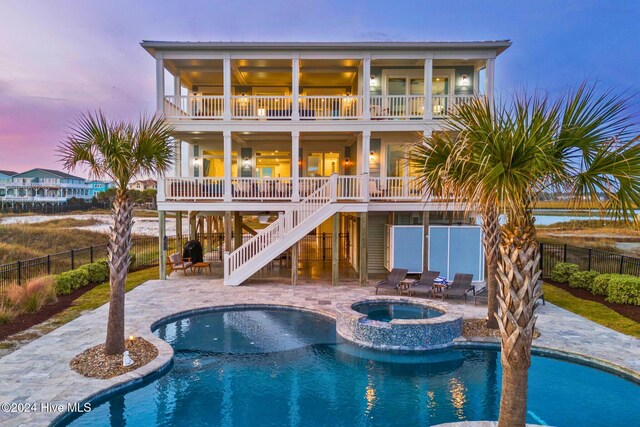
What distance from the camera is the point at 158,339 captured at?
889cm

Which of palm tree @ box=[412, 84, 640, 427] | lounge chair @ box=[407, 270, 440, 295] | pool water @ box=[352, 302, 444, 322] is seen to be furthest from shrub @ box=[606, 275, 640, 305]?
palm tree @ box=[412, 84, 640, 427]

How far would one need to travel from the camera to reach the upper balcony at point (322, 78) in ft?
49.1

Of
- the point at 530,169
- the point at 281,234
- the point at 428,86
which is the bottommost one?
the point at 281,234

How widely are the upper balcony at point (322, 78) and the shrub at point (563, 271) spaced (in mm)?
7759

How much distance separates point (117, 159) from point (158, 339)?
443 cm

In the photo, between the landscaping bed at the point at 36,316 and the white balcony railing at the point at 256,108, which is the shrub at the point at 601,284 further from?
the landscaping bed at the point at 36,316

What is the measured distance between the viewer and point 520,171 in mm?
3875

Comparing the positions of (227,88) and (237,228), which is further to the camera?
(237,228)

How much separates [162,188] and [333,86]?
384 inches

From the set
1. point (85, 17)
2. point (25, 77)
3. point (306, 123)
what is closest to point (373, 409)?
point (306, 123)

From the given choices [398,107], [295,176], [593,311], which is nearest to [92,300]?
[295,176]

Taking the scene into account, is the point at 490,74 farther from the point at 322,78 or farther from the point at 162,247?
the point at 162,247

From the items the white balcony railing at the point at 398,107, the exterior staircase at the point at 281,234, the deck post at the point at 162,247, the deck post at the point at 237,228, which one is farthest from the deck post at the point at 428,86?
the deck post at the point at 162,247

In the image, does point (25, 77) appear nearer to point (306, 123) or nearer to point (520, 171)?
point (306, 123)
